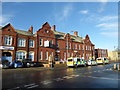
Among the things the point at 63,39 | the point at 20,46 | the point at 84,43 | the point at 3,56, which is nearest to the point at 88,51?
the point at 84,43

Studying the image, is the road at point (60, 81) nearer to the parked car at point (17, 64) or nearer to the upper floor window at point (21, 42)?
the parked car at point (17, 64)

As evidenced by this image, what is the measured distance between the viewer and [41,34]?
1448 inches

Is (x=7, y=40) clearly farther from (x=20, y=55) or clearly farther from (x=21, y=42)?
(x=20, y=55)

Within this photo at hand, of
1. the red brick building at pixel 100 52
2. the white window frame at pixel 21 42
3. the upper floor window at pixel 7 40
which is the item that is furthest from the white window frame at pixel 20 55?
the red brick building at pixel 100 52

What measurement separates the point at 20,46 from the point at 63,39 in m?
16.9

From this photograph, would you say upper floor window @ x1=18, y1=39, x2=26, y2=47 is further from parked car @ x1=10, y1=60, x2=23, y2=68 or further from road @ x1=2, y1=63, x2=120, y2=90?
road @ x1=2, y1=63, x2=120, y2=90

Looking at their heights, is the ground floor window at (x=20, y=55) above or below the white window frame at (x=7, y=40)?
below

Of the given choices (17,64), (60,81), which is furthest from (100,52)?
(60,81)

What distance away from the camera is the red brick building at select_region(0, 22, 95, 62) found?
Answer: 29.3m

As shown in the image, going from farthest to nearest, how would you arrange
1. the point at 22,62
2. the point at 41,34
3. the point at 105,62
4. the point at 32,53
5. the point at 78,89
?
1. the point at 105,62
2. the point at 41,34
3. the point at 32,53
4. the point at 22,62
5. the point at 78,89

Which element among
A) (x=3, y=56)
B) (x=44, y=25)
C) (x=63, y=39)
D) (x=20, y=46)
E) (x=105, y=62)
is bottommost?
(x=105, y=62)

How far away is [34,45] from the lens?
34.9 meters

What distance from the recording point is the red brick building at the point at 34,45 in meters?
29.3

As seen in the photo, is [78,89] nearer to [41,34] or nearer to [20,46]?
[20,46]
